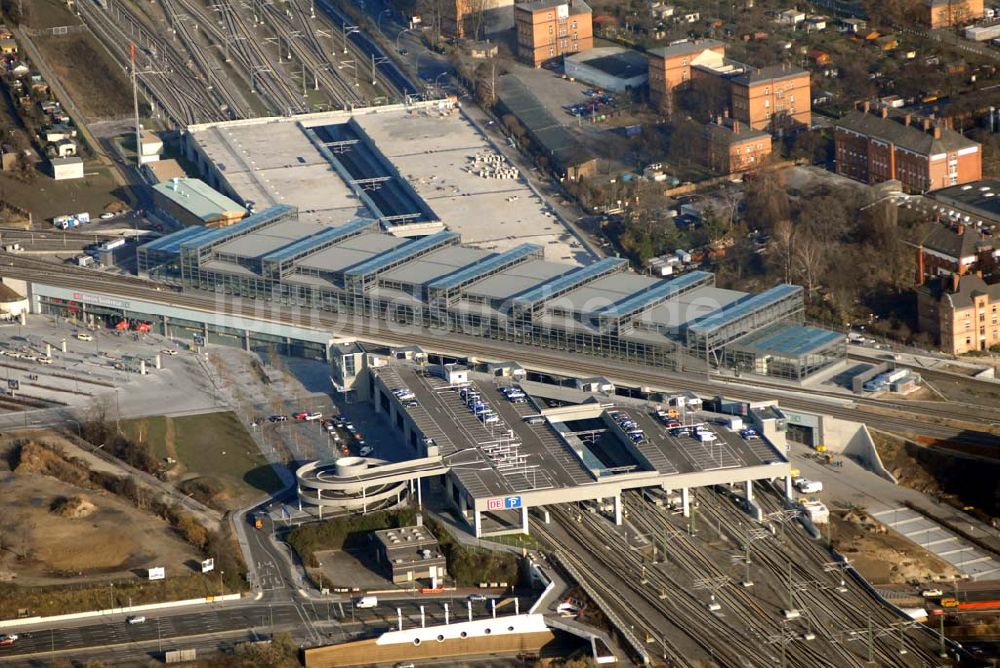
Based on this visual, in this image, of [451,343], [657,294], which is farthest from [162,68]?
[657,294]

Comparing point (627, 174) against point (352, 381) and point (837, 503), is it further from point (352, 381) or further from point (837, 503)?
point (837, 503)

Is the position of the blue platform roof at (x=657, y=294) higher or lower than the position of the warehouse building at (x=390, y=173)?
higher

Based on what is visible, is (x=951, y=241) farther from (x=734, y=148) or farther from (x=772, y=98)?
(x=772, y=98)

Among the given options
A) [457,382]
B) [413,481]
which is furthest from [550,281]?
[413,481]

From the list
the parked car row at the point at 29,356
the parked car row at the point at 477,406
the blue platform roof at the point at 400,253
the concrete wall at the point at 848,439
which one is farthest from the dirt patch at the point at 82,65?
the concrete wall at the point at 848,439

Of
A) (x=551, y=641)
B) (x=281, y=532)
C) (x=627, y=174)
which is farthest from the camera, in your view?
(x=627, y=174)

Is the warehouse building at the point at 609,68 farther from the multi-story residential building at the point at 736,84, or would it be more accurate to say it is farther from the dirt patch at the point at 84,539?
the dirt patch at the point at 84,539

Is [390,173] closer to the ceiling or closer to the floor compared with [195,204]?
closer to the floor
